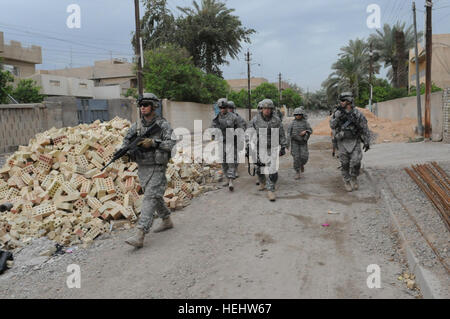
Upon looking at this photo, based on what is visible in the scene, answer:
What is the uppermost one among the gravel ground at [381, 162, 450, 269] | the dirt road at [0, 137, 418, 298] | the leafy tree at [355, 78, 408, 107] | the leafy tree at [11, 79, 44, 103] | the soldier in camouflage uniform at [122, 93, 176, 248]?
the leafy tree at [355, 78, 408, 107]

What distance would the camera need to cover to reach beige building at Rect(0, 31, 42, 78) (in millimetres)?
27517

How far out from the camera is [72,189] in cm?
616

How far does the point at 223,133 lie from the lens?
8148 mm

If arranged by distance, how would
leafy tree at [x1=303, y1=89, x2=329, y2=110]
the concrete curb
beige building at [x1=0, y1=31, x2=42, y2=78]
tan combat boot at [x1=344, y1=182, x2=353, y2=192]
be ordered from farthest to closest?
leafy tree at [x1=303, y1=89, x2=329, y2=110], beige building at [x1=0, y1=31, x2=42, y2=78], tan combat boot at [x1=344, y1=182, x2=353, y2=192], the concrete curb

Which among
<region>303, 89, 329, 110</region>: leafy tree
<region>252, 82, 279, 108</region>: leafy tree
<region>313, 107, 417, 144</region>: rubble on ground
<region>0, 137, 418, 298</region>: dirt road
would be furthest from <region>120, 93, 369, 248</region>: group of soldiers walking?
<region>303, 89, 329, 110</region>: leafy tree

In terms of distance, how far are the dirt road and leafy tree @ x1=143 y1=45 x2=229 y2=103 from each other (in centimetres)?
1696

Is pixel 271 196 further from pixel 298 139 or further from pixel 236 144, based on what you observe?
pixel 298 139

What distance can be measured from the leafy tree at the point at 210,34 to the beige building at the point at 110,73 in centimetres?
972

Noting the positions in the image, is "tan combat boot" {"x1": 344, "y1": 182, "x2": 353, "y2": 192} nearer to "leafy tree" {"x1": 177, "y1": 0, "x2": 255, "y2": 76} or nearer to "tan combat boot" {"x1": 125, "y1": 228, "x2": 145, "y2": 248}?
"tan combat boot" {"x1": 125, "y1": 228, "x2": 145, "y2": 248}

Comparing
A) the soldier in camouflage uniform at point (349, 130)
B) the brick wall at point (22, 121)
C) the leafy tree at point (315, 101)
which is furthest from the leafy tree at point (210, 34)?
the leafy tree at point (315, 101)

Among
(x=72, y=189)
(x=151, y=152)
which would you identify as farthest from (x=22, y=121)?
(x=151, y=152)

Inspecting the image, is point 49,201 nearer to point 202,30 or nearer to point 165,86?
point 165,86

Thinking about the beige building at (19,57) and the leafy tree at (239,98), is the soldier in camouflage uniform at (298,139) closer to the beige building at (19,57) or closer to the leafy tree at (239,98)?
the beige building at (19,57)

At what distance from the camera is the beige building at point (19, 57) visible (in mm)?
27517
